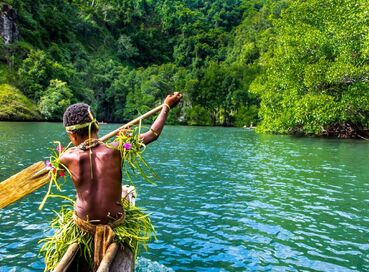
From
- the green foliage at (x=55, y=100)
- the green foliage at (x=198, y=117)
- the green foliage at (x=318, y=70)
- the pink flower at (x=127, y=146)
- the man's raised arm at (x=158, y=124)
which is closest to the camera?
the pink flower at (x=127, y=146)

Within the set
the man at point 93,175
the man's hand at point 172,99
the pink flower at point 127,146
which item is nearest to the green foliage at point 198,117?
the man's hand at point 172,99

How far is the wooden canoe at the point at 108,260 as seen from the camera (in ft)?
14.1

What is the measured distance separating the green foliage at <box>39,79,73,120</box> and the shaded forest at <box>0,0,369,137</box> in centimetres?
22

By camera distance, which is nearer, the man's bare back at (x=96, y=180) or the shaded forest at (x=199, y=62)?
the man's bare back at (x=96, y=180)

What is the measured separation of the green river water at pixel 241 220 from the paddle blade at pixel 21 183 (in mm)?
2231

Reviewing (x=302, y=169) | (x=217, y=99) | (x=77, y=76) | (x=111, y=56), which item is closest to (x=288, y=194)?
(x=302, y=169)

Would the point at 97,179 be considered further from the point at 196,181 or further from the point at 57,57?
the point at 57,57

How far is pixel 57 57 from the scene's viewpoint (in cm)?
9194

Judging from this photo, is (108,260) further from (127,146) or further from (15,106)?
(15,106)

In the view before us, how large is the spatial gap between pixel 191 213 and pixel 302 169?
10.0 metres

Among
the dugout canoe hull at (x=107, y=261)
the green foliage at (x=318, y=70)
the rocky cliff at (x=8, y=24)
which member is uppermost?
the rocky cliff at (x=8, y=24)

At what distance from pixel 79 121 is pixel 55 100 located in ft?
226

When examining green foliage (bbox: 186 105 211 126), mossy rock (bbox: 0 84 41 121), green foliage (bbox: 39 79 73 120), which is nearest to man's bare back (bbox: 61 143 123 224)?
mossy rock (bbox: 0 84 41 121)

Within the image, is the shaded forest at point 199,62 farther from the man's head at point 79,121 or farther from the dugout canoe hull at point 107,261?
the dugout canoe hull at point 107,261
